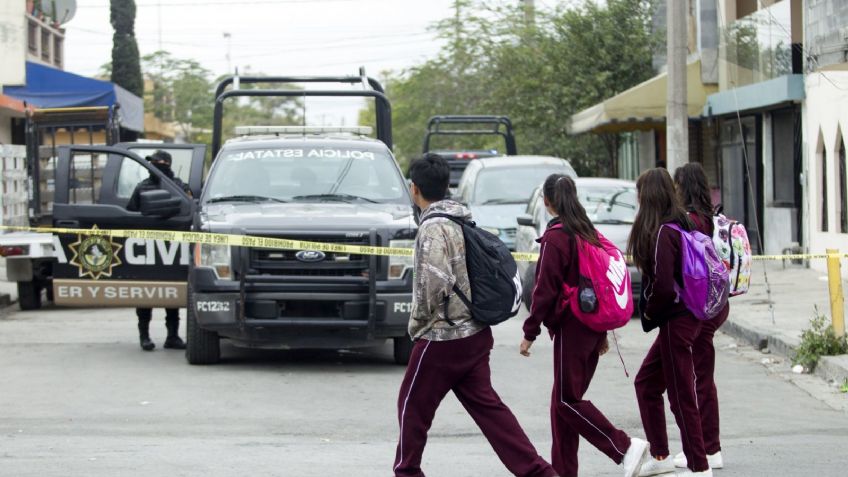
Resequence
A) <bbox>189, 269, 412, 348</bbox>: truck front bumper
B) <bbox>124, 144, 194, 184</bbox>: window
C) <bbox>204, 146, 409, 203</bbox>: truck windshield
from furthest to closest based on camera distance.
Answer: <bbox>124, 144, 194, 184</bbox>: window < <bbox>204, 146, 409, 203</bbox>: truck windshield < <bbox>189, 269, 412, 348</bbox>: truck front bumper

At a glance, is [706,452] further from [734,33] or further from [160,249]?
[734,33]

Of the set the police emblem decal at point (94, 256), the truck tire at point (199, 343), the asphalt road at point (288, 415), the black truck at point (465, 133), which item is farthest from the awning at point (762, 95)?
the police emblem decal at point (94, 256)

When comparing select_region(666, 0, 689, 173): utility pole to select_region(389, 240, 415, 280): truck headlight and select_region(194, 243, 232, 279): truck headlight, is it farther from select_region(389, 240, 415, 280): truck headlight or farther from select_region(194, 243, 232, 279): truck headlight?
select_region(194, 243, 232, 279): truck headlight

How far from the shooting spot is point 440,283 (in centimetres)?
602

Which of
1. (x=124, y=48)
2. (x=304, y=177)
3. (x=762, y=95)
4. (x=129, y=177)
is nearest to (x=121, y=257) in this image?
(x=304, y=177)

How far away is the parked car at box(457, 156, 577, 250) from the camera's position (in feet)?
65.0

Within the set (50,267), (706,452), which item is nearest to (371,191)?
(706,452)

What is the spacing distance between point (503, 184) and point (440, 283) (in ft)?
47.8

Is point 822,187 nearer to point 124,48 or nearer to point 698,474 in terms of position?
point 698,474

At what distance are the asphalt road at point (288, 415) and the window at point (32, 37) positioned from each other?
27.8m

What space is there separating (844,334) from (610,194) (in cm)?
587

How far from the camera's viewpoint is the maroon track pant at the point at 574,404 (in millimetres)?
6578

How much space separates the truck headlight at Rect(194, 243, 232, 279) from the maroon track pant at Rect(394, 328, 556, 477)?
4964mm

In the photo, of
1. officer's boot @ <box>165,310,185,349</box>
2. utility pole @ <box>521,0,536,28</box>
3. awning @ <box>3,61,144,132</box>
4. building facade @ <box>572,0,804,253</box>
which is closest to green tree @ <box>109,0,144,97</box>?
awning @ <box>3,61,144,132</box>
